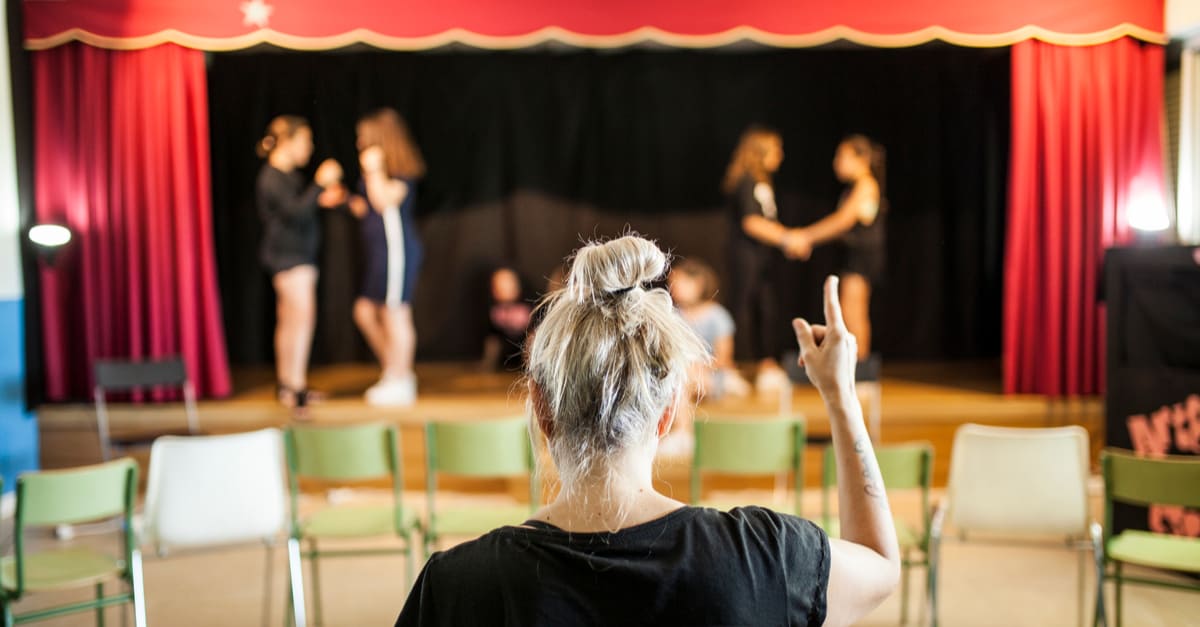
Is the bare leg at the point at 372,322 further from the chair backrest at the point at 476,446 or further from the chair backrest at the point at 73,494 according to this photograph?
the chair backrest at the point at 73,494

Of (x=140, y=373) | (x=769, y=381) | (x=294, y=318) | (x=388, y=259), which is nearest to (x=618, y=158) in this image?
(x=769, y=381)

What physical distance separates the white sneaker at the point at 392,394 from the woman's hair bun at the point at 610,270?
531 cm

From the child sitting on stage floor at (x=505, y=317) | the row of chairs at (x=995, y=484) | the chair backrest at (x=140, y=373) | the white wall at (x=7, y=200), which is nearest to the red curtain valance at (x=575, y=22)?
the white wall at (x=7, y=200)

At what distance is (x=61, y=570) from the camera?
341 centimetres

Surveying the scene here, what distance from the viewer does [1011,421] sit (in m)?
6.21

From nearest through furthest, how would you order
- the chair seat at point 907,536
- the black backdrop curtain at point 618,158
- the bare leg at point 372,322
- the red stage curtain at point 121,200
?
1. the chair seat at point 907,536
2. the red stage curtain at point 121,200
3. the bare leg at point 372,322
4. the black backdrop curtain at point 618,158

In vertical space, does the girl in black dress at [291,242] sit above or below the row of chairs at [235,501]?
above

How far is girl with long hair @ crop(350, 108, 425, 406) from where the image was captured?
6465mm

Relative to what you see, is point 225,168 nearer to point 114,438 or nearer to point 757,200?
point 114,438

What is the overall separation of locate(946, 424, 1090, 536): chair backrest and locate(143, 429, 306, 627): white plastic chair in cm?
253

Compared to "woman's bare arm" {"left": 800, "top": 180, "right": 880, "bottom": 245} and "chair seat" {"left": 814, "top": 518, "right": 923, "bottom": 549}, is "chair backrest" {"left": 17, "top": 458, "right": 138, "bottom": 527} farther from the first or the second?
"woman's bare arm" {"left": 800, "top": 180, "right": 880, "bottom": 245}

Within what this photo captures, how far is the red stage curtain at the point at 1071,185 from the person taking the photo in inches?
241

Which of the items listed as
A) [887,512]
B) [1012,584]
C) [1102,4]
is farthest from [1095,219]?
[887,512]

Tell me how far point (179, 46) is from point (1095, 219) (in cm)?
Result: 576
